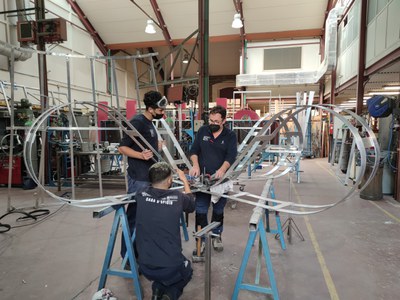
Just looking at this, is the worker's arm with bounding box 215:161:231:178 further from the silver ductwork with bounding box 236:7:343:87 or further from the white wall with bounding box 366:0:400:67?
the silver ductwork with bounding box 236:7:343:87

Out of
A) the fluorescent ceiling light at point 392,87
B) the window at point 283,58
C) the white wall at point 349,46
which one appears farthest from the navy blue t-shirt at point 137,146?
the window at point 283,58

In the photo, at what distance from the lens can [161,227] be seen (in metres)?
1.72

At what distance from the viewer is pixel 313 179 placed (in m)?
7.04

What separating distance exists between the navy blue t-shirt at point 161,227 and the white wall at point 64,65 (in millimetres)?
6809

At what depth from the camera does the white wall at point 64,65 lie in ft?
26.1

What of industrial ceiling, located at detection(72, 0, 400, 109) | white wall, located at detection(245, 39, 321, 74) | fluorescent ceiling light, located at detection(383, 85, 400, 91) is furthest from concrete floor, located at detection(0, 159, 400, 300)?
white wall, located at detection(245, 39, 321, 74)

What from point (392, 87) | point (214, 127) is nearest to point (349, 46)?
point (392, 87)

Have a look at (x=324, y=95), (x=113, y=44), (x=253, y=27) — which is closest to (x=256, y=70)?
(x=253, y=27)

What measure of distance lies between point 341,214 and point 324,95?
9696mm

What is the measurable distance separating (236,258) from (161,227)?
1306 mm

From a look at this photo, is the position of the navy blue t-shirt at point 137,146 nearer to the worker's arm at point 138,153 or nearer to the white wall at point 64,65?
the worker's arm at point 138,153

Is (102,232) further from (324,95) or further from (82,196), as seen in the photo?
(324,95)

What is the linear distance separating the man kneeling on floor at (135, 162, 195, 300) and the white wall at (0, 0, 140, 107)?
6.76 metres

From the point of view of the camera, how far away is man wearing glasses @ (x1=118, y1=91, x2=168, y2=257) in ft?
7.54
